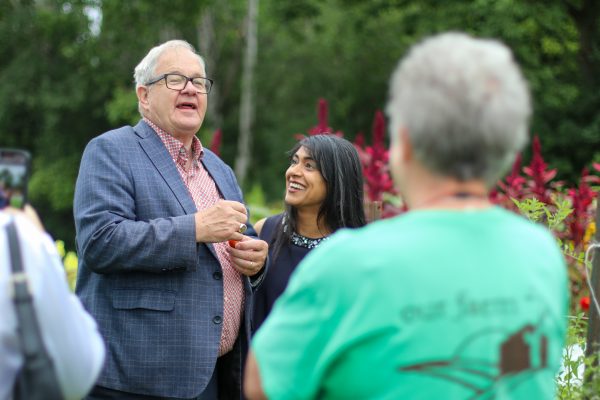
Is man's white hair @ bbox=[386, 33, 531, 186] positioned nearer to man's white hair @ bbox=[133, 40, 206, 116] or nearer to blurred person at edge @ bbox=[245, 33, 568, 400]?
blurred person at edge @ bbox=[245, 33, 568, 400]

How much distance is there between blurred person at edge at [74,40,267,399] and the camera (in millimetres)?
2795

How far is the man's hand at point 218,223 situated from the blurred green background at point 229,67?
15.1 metres

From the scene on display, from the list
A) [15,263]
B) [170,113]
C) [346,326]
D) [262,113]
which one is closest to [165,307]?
[170,113]

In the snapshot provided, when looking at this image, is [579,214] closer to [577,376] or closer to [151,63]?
[577,376]

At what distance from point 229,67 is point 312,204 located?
69.4 feet

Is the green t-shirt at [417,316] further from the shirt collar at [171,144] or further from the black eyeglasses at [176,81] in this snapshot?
the black eyeglasses at [176,81]

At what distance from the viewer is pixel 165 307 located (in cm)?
285

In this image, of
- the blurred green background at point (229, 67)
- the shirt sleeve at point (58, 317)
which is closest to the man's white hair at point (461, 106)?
the shirt sleeve at point (58, 317)

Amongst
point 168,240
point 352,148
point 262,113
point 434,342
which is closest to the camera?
point 434,342

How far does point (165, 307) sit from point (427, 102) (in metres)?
1.57

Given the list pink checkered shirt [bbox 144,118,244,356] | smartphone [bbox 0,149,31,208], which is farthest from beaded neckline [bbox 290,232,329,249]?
smartphone [bbox 0,149,31,208]

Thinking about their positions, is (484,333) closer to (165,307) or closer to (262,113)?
(165,307)

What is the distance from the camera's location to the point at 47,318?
1.70 metres

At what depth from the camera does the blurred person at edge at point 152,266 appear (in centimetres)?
279
